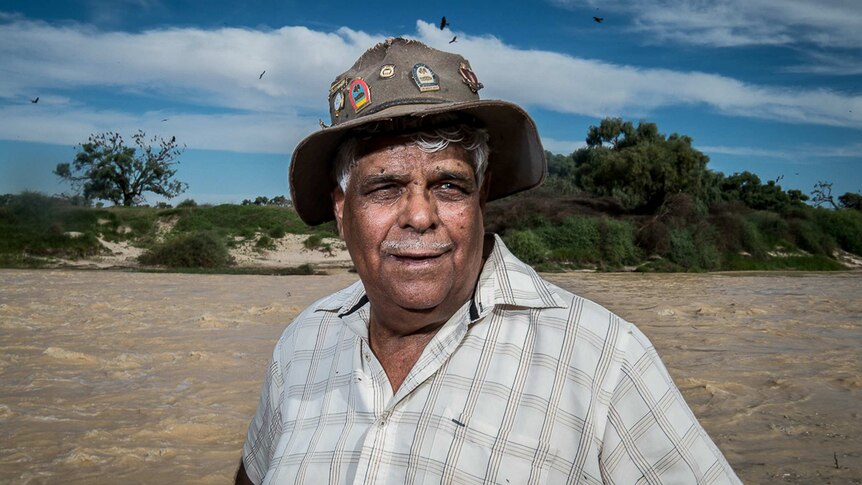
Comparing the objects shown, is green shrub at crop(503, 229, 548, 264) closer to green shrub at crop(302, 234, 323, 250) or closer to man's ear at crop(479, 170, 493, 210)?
green shrub at crop(302, 234, 323, 250)

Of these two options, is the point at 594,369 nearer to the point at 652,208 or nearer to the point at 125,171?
the point at 652,208

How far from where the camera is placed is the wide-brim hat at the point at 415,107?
162cm

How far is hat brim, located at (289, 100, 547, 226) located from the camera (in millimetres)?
1589

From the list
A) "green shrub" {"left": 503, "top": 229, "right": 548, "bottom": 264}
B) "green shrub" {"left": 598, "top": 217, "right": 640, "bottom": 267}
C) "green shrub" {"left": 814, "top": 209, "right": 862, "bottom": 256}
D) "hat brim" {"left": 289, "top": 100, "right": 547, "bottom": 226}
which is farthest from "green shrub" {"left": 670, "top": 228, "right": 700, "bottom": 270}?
"hat brim" {"left": 289, "top": 100, "right": 547, "bottom": 226}

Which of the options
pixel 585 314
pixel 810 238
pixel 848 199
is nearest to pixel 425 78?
pixel 585 314

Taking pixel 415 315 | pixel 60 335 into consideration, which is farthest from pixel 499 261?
pixel 60 335

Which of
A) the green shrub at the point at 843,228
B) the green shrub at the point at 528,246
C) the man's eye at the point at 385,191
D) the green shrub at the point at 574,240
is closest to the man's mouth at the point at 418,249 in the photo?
the man's eye at the point at 385,191

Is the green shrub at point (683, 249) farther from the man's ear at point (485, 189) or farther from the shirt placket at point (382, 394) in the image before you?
the shirt placket at point (382, 394)

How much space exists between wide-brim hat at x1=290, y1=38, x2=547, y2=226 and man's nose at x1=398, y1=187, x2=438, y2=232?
0.17 meters

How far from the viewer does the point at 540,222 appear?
80.3ft

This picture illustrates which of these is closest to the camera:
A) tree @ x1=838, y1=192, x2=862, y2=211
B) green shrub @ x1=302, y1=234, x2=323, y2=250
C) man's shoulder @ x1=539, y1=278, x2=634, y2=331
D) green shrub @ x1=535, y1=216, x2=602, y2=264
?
man's shoulder @ x1=539, y1=278, x2=634, y2=331

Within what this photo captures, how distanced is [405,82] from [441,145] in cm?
17

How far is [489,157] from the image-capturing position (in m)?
1.87

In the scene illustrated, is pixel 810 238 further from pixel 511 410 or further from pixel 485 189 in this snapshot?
pixel 511 410
